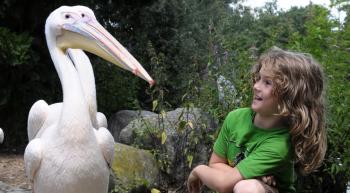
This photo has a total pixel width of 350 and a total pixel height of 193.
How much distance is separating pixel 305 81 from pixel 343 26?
215 centimetres

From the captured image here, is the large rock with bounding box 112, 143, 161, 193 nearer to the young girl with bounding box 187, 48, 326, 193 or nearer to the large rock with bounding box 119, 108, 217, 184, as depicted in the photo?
the large rock with bounding box 119, 108, 217, 184

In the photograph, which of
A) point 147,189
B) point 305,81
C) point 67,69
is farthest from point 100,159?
point 147,189

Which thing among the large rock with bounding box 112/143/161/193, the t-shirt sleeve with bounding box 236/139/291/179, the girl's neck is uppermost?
the girl's neck

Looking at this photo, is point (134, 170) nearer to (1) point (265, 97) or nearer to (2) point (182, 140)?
(2) point (182, 140)

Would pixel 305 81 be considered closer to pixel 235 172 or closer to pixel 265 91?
pixel 265 91

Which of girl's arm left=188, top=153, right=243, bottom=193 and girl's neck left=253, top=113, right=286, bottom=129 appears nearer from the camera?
girl's arm left=188, top=153, right=243, bottom=193

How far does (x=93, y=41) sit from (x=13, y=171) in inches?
147

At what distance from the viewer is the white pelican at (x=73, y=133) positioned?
2.54 meters

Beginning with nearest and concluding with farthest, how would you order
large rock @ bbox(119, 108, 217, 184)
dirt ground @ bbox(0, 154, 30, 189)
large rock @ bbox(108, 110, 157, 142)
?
large rock @ bbox(119, 108, 217, 184), dirt ground @ bbox(0, 154, 30, 189), large rock @ bbox(108, 110, 157, 142)

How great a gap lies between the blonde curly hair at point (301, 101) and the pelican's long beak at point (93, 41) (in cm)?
77

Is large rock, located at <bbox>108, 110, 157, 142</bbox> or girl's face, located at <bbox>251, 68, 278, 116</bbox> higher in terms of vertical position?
girl's face, located at <bbox>251, 68, 278, 116</bbox>

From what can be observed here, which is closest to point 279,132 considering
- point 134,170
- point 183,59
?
point 134,170

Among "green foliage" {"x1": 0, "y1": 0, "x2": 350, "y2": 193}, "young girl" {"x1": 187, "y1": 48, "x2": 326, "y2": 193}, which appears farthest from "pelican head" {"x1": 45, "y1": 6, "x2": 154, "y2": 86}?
"green foliage" {"x1": 0, "y1": 0, "x2": 350, "y2": 193}

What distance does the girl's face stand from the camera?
7.52 ft
